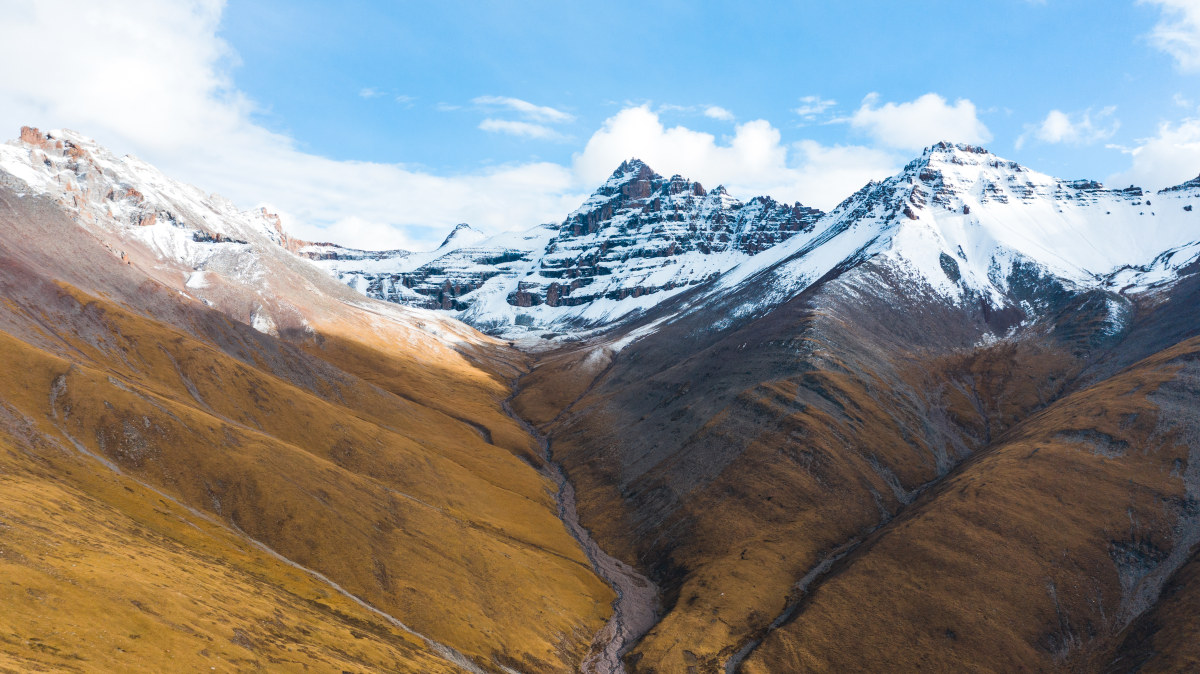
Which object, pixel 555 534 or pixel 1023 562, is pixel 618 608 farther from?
pixel 1023 562

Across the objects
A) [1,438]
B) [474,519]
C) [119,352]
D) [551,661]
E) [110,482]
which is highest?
[119,352]

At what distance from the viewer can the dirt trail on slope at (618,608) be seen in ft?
345

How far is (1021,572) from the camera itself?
112875 mm

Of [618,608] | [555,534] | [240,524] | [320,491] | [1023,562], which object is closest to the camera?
[240,524]

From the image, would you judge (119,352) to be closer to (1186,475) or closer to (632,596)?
(632,596)

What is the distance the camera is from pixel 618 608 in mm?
121875

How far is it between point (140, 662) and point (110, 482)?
2024 inches

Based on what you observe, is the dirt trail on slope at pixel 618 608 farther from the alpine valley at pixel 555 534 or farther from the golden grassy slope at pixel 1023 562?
the golden grassy slope at pixel 1023 562

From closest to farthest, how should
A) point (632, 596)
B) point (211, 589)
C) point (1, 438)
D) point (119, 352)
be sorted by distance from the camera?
point (211, 589) → point (1, 438) → point (632, 596) → point (119, 352)

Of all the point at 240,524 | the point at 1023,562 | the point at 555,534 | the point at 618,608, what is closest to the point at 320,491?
the point at 240,524

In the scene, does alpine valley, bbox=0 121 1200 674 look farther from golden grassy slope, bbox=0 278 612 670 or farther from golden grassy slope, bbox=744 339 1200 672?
golden grassy slope, bbox=0 278 612 670

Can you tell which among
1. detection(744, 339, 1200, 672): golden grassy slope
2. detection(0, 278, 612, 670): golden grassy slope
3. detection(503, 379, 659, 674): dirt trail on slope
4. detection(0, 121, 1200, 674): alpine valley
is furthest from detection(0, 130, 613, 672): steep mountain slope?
detection(744, 339, 1200, 672): golden grassy slope

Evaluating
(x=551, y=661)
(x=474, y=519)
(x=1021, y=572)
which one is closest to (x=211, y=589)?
(x=551, y=661)

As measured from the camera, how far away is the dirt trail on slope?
105062mm
